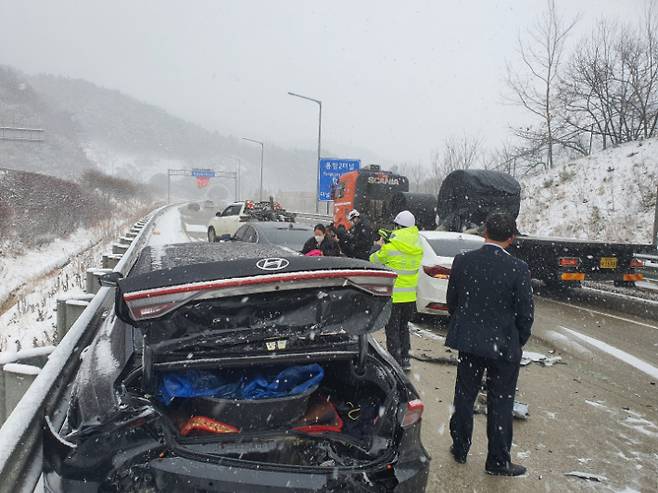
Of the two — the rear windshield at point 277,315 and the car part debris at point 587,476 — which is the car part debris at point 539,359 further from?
the rear windshield at point 277,315

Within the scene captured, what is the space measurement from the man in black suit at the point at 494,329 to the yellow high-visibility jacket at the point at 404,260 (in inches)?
78.9

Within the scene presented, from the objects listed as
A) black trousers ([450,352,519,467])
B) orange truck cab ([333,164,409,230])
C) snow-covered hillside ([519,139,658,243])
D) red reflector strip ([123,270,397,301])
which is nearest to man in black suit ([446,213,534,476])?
black trousers ([450,352,519,467])

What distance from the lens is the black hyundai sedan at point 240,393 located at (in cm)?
229

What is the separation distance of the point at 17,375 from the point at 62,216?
22967mm

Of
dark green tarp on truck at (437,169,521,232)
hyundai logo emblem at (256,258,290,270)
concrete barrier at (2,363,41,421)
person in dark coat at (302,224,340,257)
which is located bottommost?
concrete barrier at (2,363,41,421)

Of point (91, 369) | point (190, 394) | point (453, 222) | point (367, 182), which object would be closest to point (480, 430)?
point (190, 394)

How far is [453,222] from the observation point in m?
14.8

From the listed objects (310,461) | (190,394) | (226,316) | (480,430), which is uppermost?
(226,316)

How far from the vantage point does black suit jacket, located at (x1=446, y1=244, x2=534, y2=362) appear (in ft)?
12.3

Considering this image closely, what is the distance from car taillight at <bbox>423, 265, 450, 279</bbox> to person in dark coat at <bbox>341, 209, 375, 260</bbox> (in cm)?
169

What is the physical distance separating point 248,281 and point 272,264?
0.20 metres

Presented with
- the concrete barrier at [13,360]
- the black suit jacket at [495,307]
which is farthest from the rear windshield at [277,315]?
the concrete barrier at [13,360]

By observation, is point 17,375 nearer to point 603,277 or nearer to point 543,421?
point 543,421

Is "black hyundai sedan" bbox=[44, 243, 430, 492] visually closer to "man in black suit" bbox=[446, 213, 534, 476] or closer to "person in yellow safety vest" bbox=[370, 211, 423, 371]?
"man in black suit" bbox=[446, 213, 534, 476]
